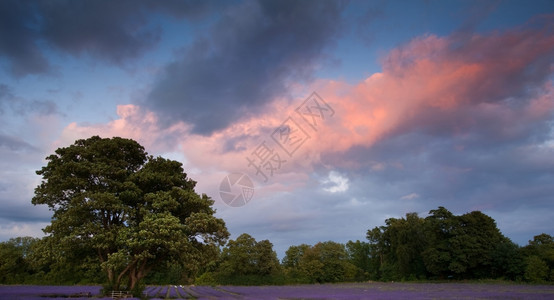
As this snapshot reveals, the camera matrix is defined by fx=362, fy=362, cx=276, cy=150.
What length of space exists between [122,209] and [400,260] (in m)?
71.1

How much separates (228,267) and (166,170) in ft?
190

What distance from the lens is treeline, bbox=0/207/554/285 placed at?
225 feet

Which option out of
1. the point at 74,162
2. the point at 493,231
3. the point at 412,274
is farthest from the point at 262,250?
the point at 74,162

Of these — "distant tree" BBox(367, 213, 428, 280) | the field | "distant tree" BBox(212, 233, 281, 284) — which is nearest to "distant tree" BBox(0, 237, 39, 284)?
the field

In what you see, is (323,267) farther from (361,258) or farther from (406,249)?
(361,258)

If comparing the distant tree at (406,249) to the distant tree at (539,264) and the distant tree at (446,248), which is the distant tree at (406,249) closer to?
the distant tree at (446,248)

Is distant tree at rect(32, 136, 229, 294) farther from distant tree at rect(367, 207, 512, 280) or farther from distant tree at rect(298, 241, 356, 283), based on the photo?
distant tree at rect(298, 241, 356, 283)

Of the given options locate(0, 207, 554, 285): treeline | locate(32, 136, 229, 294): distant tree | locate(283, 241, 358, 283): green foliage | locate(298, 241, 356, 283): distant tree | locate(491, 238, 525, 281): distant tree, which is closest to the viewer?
A: locate(32, 136, 229, 294): distant tree

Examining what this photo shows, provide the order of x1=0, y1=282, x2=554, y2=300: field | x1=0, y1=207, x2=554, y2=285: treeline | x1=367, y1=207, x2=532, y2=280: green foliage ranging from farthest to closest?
x1=367, y1=207, x2=532, y2=280: green foliage → x1=0, y1=207, x2=554, y2=285: treeline → x1=0, y1=282, x2=554, y2=300: field

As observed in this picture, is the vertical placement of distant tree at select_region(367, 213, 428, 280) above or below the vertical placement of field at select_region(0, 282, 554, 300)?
above

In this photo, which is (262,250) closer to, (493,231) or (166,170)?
(493,231)

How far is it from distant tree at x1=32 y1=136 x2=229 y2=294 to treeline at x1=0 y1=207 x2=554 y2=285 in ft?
98.4

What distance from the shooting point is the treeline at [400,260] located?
6862 centimetres

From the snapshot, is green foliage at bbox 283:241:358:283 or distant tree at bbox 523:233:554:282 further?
green foliage at bbox 283:241:358:283
